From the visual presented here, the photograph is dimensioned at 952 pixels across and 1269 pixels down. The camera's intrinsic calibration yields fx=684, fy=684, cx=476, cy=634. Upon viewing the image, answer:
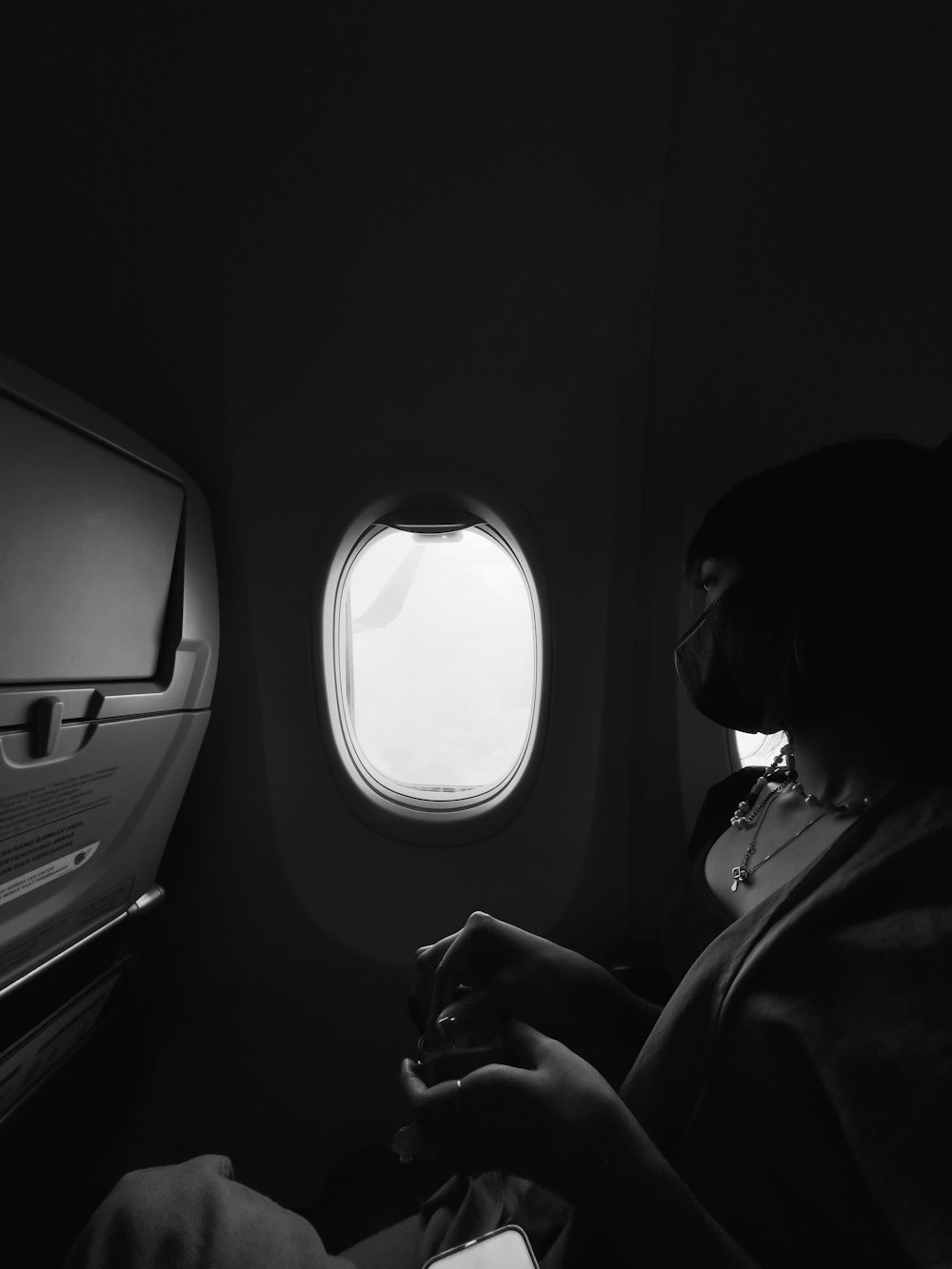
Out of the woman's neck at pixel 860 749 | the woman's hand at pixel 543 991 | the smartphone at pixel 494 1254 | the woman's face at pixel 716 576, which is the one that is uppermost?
the woman's face at pixel 716 576

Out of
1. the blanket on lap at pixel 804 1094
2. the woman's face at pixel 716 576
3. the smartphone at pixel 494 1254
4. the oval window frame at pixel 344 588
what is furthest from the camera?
the oval window frame at pixel 344 588

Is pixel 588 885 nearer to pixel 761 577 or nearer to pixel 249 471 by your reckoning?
pixel 761 577

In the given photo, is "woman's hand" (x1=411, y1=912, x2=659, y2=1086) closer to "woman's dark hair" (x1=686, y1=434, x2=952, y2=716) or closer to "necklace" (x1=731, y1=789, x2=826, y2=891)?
"necklace" (x1=731, y1=789, x2=826, y2=891)

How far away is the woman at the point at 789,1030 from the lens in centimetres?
67

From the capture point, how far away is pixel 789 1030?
28.5 inches

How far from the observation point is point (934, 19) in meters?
1.35

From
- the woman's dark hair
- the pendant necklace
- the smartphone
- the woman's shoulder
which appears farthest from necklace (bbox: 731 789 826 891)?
the smartphone

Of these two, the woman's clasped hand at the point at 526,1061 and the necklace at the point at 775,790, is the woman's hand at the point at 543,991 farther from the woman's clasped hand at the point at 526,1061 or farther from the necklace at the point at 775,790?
the necklace at the point at 775,790

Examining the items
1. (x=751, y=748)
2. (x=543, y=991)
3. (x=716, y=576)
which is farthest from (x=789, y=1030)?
(x=751, y=748)

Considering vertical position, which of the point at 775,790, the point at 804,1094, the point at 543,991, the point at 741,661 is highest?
the point at 741,661

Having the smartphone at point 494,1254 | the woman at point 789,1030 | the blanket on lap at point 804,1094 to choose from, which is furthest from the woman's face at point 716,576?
the smartphone at point 494,1254

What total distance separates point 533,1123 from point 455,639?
1142 mm

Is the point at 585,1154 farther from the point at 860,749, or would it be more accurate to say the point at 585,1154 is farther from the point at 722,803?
the point at 722,803

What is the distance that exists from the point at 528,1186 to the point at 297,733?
1.07m
